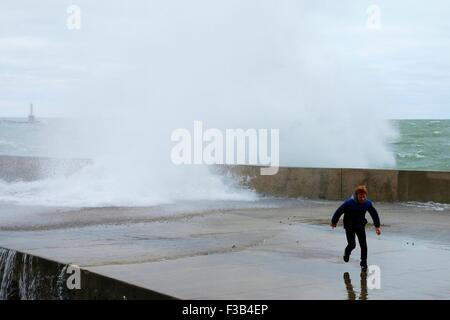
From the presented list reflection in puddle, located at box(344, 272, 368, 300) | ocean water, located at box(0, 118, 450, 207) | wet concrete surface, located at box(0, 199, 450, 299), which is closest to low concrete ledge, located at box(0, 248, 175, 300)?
wet concrete surface, located at box(0, 199, 450, 299)

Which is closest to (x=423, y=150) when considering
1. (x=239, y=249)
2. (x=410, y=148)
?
(x=410, y=148)

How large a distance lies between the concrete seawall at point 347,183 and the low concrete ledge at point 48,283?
9625 millimetres

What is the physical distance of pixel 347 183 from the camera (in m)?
16.8

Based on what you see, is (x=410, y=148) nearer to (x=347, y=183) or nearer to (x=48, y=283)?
(x=347, y=183)

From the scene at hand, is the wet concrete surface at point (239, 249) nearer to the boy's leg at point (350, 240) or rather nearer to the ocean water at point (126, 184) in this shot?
the boy's leg at point (350, 240)

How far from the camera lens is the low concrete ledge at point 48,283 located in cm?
658

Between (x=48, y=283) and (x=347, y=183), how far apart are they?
1021 centimetres

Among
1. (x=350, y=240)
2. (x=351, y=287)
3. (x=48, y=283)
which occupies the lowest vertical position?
(x=48, y=283)

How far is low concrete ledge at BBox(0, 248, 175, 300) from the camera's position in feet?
21.6

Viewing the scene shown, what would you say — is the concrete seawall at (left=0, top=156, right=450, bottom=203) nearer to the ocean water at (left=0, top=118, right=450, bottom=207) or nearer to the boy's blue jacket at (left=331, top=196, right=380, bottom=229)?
the ocean water at (left=0, top=118, right=450, bottom=207)

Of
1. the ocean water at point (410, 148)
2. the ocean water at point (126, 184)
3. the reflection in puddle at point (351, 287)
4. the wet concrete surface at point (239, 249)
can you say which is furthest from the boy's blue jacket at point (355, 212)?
the ocean water at point (410, 148)

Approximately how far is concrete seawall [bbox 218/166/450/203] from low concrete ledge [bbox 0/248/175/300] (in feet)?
31.6
